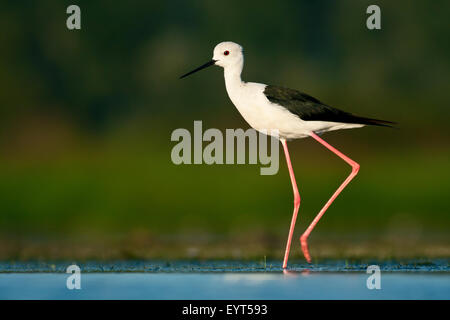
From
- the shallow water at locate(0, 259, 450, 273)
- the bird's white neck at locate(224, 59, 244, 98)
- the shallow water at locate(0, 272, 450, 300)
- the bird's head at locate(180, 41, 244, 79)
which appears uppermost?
the bird's head at locate(180, 41, 244, 79)

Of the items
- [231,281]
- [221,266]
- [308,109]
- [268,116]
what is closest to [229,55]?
[268,116]

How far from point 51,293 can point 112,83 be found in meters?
33.0

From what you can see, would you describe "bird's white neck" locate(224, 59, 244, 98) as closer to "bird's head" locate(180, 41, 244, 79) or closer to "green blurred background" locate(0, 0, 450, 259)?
"bird's head" locate(180, 41, 244, 79)

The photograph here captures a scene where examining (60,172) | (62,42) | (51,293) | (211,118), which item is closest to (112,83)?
(62,42)

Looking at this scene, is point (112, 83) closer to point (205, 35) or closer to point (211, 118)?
point (205, 35)

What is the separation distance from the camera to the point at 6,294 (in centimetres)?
764

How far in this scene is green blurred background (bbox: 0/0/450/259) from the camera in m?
15.4

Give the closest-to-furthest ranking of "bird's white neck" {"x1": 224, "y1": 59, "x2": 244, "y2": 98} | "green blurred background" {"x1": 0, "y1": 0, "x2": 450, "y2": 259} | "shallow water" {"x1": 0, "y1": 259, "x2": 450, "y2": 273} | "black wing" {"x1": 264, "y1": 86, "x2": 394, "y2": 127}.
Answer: "shallow water" {"x1": 0, "y1": 259, "x2": 450, "y2": 273} → "black wing" {"x1": 264, "y1": 86, "x2": 394, "y2": 127} → "bird's white neck" {"x1": 224, "y1": 59, "x2": 244, "y2": 98} → "green blurred background" {"x1": 0, "y1": 0, "x2": 450, "y2": 259}

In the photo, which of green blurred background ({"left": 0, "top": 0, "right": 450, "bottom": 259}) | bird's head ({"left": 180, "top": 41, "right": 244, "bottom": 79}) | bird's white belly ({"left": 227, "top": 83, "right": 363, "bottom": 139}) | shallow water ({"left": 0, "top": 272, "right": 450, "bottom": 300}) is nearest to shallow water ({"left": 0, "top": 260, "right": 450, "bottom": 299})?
shallow water ({"left": 0, "top": 272, "right": 450, "bottom": 300})

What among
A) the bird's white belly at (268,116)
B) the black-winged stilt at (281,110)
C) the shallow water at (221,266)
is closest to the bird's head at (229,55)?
the black-winged stilt at (281,110)

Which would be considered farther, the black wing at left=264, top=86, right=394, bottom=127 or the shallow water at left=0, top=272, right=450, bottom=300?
the black wing at left=264, top=86, right=394, bottom=127

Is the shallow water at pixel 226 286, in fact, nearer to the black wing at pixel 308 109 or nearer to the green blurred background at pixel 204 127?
the black wing at pixel 308 109

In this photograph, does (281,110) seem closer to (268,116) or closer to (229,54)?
(268,116)

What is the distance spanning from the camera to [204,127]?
2820cm
